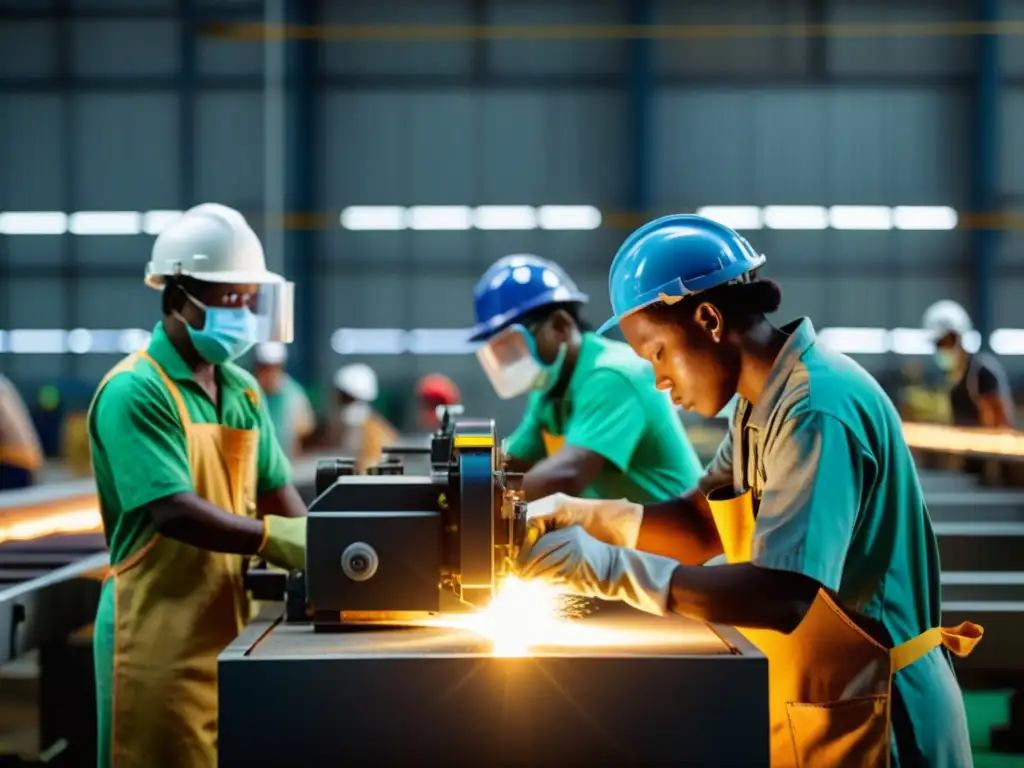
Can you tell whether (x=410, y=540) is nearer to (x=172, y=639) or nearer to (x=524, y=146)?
(x=172, y=639)

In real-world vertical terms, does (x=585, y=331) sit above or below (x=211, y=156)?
below

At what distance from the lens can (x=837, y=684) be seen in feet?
5.41

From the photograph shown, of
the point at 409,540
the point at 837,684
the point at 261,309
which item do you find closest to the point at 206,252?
the point at 261,309

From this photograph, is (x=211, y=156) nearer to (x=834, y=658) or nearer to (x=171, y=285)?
(x=171, y=285)

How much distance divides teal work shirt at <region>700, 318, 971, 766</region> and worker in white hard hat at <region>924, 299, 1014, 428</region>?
5.38 meters

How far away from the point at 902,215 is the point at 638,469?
33.0 feet

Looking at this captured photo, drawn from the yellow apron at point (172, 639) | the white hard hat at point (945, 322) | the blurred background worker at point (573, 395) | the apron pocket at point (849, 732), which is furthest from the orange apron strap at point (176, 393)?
the white hard hat at point (945, 322)

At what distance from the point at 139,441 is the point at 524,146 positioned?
33.5 ft

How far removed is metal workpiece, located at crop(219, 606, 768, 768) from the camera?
1.52 metres

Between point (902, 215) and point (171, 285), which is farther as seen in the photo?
point (902, 215)

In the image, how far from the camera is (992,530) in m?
4.24

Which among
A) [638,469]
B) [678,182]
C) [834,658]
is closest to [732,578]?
[834,658]

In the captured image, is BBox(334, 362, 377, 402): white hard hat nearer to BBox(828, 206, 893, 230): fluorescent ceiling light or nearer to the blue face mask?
BBox(828, 206, 893, 230): fluorescent ceiling light

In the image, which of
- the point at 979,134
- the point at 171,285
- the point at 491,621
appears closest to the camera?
the point at 491,621
